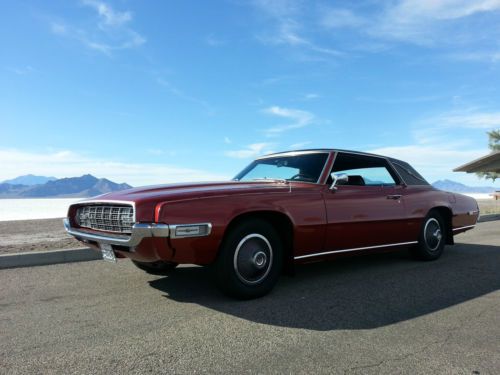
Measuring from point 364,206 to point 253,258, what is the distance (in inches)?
68.0

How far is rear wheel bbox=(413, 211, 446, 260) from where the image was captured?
5848 mm

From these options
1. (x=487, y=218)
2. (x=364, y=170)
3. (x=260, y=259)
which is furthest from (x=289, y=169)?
(x=487, y=218)

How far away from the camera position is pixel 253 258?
3850 mm

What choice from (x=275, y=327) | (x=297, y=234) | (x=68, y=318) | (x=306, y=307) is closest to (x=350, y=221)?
(x=297, y=234)

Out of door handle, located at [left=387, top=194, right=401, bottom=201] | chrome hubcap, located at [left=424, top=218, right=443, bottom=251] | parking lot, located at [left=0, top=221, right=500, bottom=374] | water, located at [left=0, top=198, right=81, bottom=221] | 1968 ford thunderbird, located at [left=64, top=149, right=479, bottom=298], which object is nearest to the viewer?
parking lot, located at [left=0, top=221, right=500, bottom=374]

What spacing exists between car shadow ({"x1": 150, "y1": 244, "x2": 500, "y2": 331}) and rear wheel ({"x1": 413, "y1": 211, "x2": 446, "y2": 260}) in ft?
0.46

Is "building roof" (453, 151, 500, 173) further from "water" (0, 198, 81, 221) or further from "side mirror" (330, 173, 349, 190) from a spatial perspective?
A: "side mirror" (330, 173, 349, 190)

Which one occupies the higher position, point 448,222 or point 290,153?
point 290,153

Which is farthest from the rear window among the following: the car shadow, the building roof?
the building roof

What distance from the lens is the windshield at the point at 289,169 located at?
15.7 ft

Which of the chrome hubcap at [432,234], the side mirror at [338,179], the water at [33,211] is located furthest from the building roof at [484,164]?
the side mirror at [338,179]

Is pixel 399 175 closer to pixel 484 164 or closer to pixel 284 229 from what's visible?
pixel 284 229

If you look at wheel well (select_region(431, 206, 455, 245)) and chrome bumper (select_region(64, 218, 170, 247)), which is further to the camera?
wheel well (select_region(431, 206, 455, 245))

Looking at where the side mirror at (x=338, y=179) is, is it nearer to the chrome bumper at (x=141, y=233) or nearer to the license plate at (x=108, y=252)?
the chrome bumper at (x=141, y=233)
